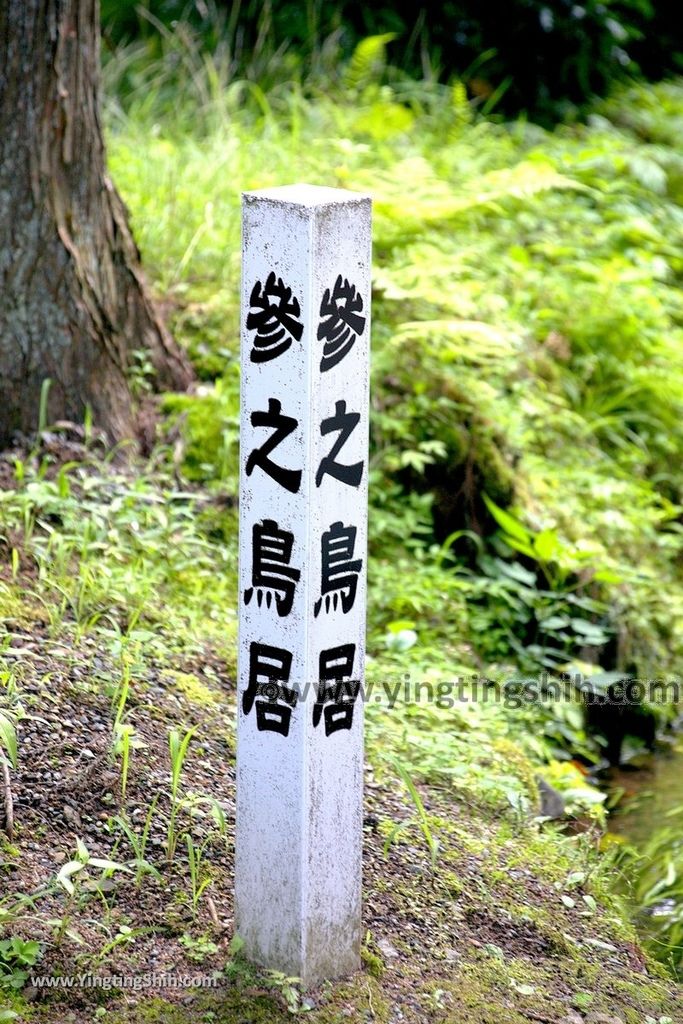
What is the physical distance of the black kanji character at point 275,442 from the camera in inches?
111

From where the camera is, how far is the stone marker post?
277cm

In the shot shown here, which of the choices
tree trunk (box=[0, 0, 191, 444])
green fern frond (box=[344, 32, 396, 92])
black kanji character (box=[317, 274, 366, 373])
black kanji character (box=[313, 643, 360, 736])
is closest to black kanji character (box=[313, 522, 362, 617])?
black kanji character (box=[313, 643, 360, 736])

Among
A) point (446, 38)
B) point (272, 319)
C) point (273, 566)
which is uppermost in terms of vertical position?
point (446, 38)

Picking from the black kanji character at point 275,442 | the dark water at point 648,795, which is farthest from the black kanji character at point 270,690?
the dark water at point 648,795

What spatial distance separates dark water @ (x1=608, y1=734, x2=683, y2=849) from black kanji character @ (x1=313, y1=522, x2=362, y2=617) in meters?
2.24

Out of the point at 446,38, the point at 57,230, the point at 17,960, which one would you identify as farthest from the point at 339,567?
the point at 446,38

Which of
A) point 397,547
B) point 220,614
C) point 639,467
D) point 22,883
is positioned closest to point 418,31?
point 639,467

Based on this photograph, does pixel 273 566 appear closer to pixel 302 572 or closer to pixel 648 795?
pixel 302 572

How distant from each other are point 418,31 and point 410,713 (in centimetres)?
663

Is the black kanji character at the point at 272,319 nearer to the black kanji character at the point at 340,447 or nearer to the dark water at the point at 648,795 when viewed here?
the black kanji character at the point at 340,447

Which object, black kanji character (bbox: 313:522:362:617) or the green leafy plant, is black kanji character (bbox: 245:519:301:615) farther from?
the green leafy plant

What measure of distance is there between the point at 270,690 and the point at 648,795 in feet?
8.87

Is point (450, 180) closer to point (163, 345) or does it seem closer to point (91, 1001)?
point (163, 345)

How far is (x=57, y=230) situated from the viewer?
192 inches
